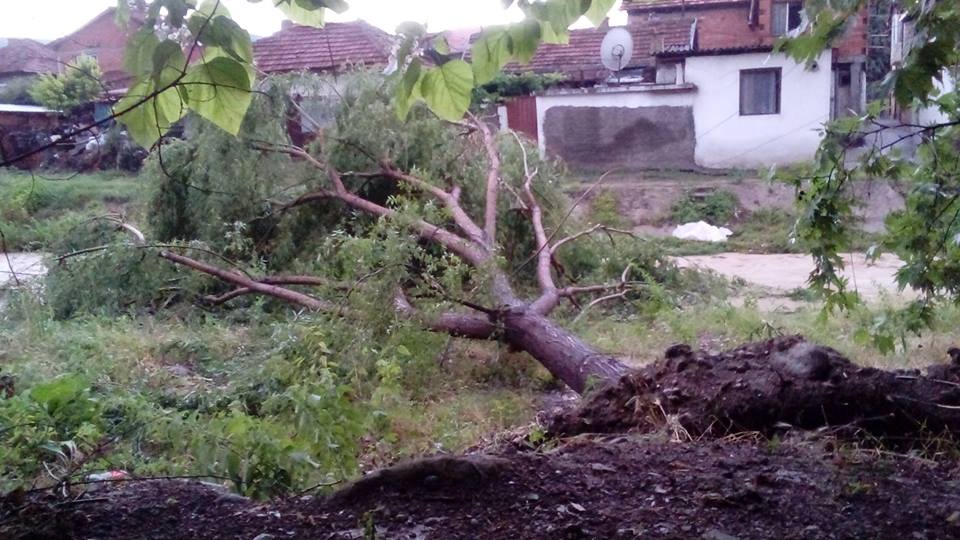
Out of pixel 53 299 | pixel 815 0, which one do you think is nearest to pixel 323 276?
pixel 53 299

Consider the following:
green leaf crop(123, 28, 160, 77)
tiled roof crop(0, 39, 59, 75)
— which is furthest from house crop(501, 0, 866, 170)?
green leaf crop(123, 28, 160, 77)

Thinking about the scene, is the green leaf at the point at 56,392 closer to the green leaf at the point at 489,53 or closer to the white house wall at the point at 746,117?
the green leaf at the point at 489,53

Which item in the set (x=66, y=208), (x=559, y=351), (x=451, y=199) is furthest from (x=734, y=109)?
(x=559, y=351)

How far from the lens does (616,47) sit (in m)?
19.9

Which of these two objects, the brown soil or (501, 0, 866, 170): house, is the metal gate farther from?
the brown soil

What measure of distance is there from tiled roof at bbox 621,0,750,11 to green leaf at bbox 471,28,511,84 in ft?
72.8

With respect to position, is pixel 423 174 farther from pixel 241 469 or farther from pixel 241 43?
pixel 241 43

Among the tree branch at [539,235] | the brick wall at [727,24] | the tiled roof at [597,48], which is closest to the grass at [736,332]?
the tree branch at [539,235]

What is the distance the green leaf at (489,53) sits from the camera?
2.02 m

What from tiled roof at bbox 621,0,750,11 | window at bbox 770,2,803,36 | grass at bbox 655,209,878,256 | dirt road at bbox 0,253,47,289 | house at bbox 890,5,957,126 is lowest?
grass at bbox 655,209,878,256

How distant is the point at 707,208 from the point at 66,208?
9.77 meters

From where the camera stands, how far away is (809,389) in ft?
12.3

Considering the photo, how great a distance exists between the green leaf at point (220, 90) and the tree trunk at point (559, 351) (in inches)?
138

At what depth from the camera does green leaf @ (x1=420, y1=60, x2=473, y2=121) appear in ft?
6.42
